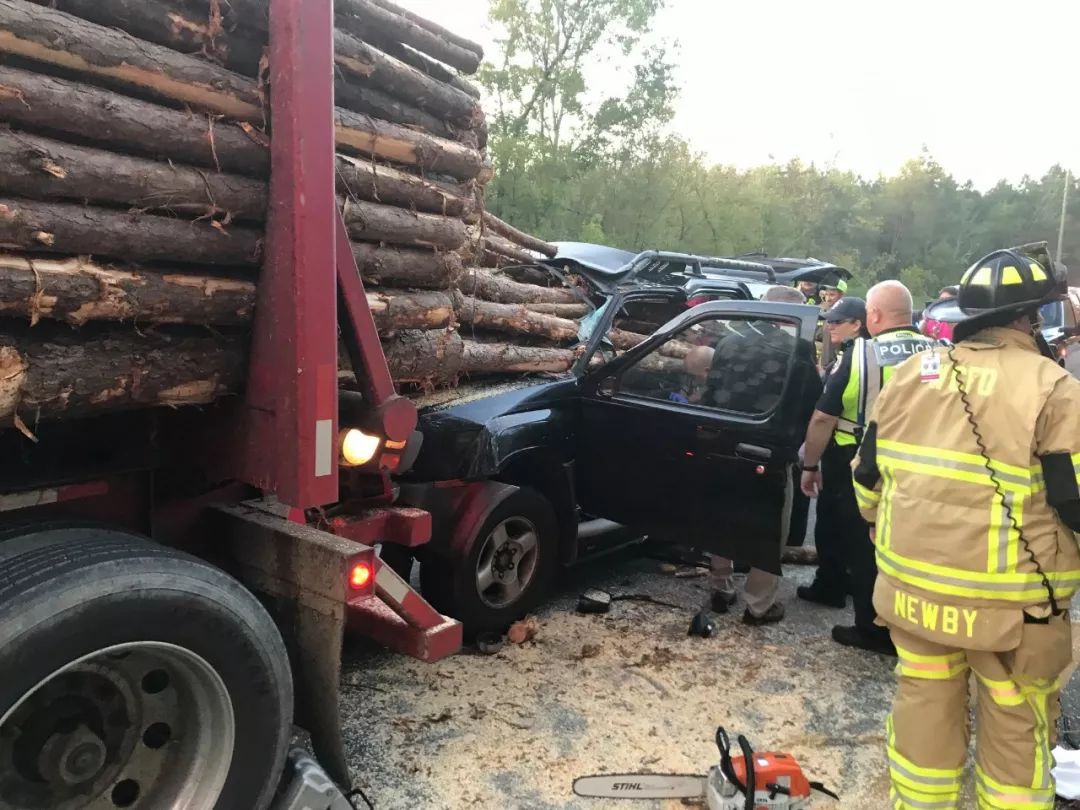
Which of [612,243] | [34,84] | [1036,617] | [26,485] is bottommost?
[1036,617]

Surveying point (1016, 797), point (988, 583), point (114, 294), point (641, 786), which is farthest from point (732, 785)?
point (114, 294)

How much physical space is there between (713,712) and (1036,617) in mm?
1566

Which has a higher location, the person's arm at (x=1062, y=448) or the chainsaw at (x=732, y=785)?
the person's arm at (x=1062, y=448)

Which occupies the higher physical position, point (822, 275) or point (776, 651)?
point (822, 275)

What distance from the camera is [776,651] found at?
13.6 feet

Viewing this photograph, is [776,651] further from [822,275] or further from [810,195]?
[810,195]

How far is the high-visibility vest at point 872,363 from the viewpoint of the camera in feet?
13.0

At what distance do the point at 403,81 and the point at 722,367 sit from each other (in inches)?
89.6

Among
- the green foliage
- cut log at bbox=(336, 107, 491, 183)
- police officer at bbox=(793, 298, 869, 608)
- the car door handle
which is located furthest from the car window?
the green foliage

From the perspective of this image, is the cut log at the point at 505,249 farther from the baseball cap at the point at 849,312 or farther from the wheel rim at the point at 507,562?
the baseball cap at the point at 849,312

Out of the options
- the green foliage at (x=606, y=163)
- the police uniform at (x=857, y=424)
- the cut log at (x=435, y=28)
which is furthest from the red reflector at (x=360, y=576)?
the green foliage at (x=606, y=163)

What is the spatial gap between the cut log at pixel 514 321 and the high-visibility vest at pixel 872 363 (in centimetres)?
165

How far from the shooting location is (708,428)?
4129 mm

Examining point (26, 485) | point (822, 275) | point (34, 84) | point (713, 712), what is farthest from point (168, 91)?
point (822, 275)
